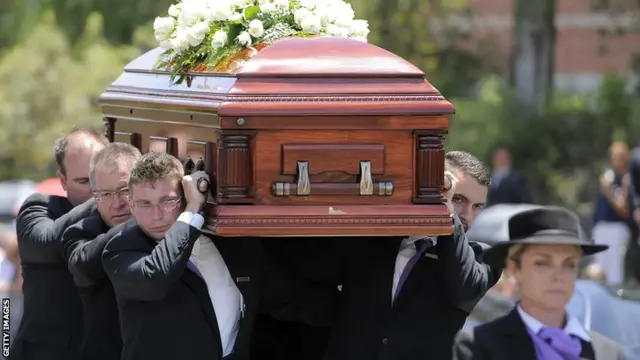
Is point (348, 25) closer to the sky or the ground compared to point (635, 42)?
closer to the sky

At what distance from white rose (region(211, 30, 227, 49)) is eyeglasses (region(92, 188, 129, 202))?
2.25 feet

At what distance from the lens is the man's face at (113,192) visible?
6.41m

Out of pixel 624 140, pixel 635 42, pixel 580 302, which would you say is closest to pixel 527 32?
pixel 624 140

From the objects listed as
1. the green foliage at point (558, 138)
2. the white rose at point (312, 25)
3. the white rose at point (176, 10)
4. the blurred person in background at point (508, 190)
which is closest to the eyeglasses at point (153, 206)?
the white rose at point (312, 25)

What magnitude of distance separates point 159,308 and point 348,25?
5.10 feet

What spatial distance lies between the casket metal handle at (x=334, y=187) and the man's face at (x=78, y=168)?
4.50 feet

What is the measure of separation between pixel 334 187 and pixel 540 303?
1.38 metres

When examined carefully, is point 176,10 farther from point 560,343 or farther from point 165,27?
point 560,343

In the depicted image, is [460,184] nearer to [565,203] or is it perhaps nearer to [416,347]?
[416,347]

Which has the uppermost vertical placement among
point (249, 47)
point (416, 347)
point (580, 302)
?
point (249, 47)

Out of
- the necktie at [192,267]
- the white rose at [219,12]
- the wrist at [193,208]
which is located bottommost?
the necktie at [192,267]

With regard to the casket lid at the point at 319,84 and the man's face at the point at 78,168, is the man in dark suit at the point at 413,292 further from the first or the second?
the man's face at the point at 78,168

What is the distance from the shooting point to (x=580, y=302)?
942 centimetres
